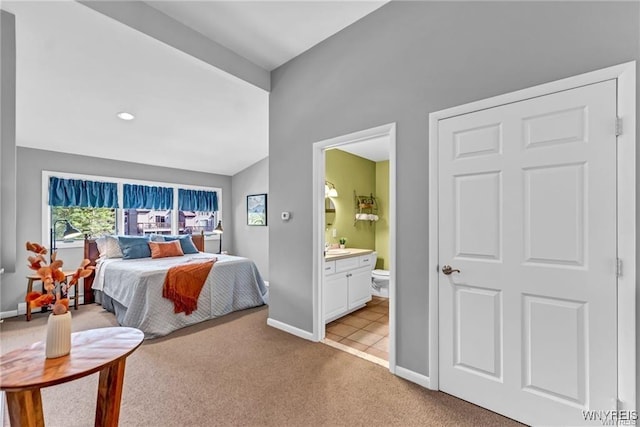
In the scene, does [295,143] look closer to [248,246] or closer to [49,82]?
[49,82]

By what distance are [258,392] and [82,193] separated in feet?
14.2

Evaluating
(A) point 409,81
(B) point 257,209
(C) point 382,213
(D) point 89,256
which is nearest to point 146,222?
(D) point 89,256

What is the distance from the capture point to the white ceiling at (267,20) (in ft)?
7.76

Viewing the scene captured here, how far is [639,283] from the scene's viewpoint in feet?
4.66

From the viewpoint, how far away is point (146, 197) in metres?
5.13

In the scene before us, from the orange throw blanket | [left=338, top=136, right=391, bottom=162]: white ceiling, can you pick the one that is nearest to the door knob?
[left=338, top=136, right=391, bottom=162]: white ceiling

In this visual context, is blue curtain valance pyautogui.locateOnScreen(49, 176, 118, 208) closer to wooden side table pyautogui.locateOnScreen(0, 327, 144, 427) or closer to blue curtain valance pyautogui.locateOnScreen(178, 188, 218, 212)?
blue curtain valance pyautogui.locateOnScreen(178, 188, 218, 212)

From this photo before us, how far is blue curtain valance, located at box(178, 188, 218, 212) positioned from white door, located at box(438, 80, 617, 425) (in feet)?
16.5

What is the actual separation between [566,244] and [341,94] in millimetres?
2079

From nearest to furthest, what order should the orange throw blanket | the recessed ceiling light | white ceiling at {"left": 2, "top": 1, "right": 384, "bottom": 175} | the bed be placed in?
white ceiling at {"left": 2, "top": 1, "right": 384, "bottom": 175} → the bed → the orange throw blanket → the recessed ceiling light

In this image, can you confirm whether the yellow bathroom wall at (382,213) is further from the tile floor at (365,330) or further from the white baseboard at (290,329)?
the white baseboard at (290,329)

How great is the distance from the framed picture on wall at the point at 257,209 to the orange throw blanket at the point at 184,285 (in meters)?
2.13

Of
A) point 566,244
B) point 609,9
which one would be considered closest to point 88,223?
point 566,244

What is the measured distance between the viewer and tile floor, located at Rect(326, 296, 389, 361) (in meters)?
2.80
